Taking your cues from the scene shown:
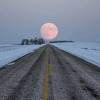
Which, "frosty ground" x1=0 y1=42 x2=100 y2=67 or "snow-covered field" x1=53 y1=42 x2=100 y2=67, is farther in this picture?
"snow-covered field" x1=53 y1=42 x2=100 y2=67

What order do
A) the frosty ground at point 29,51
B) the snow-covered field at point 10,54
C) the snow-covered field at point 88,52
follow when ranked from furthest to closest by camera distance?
the snow-covered field at point 88,52, the frosty ground at point 29,51, the snow-covered field at point 10,54

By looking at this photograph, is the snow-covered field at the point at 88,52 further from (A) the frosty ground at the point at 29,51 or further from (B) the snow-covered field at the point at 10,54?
(B) the snow-covered field at the point at 10,54

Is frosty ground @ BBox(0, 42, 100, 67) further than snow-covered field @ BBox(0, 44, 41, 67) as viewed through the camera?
Yes

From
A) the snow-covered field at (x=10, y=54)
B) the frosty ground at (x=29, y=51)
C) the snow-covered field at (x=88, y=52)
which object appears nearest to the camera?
the snow-covered field at (x=10, y=54)

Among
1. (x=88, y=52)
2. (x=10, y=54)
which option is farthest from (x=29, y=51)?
(x=10, y=54)

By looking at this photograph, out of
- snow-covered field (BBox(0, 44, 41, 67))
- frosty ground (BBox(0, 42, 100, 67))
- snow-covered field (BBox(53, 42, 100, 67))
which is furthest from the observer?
snow-covered field (BBox(53, 42, 100, 67))

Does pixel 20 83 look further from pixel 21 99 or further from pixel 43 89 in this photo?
pixel 21 99

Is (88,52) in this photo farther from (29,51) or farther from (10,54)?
(10,54)

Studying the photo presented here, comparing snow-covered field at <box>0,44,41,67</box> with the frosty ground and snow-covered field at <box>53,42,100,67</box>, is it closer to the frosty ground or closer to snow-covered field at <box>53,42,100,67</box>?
the frosty ground

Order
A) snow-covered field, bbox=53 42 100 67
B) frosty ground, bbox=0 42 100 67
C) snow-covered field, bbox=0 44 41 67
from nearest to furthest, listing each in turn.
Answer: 1. snow-covered field, bbox=0 44 41 67
2. frosty ground, bbox=0 42 100 67
3. snow-covered field, bbox=53 42 100 67

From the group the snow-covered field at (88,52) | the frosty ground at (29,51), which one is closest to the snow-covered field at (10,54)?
the frosty ground at (29,51)

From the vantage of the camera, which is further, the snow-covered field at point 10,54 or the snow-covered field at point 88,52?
the snow-covered field at point 88,52

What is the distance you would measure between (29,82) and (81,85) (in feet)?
7.72

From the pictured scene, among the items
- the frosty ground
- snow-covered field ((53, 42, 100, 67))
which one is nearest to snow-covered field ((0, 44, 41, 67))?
the frosty ground
